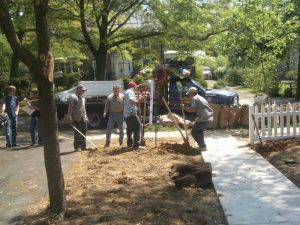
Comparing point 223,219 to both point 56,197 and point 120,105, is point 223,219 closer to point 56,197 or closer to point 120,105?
point 56,197

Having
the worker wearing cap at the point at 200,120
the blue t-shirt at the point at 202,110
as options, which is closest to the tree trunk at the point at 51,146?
the worker wearing cap at the point at 200,120

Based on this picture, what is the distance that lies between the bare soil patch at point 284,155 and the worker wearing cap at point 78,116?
13.6ft

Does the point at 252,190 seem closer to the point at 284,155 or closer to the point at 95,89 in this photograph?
the point at 284,155

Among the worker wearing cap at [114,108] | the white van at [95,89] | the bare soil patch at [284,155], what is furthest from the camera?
the white van at [95,89]

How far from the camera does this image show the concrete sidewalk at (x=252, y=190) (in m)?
5.87

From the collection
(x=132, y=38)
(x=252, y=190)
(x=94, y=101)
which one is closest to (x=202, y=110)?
(x=252, y=190)

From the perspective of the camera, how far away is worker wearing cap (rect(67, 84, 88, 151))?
11.6 meters

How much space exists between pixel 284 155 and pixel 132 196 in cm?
403

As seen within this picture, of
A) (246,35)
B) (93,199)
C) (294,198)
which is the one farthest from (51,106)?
(246,35)

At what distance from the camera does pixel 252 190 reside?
7.16 meters

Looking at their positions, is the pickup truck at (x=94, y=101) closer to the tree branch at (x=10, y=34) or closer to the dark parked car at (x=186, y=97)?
the dark parked car at (x=186, y=97)

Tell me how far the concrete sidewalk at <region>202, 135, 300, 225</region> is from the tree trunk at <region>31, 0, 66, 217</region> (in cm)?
216

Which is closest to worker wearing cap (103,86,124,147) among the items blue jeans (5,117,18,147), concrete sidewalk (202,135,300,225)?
concrete sidewalk (202,135,300,225)

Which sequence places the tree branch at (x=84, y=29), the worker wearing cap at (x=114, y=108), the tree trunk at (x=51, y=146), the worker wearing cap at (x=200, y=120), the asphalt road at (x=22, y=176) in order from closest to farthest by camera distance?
1. the tree trunk at (x=51, y=146)
2. the asphalt road at (x=22, y=176)
3. the worker wearing cap at (x=200, y=120)
4. the worker wearing cap at (x=114, y=108)
5. the tree branch at (x=84, y=29)
